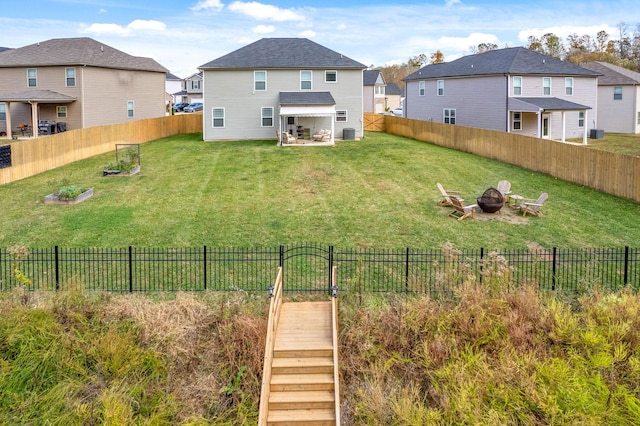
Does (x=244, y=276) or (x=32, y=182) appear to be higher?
(x=32, y=182)

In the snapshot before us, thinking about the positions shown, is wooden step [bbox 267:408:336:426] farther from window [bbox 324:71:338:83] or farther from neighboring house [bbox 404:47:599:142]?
window [bbox 324:71:338:83]

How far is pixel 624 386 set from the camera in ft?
35.6

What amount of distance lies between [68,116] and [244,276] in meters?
32.4

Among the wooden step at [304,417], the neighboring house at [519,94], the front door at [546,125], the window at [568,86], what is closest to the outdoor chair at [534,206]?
the wooden step at [304,417]

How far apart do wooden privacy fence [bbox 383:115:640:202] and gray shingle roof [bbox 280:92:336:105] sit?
7.20 meters

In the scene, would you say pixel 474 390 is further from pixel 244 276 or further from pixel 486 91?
pixel 486 91

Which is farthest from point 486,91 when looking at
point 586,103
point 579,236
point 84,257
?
point 84,257

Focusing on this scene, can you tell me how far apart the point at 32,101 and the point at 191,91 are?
164 feet

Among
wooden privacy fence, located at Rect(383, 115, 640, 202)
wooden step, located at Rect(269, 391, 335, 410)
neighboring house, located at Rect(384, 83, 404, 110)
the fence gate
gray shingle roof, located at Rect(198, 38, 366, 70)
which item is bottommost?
wooden step, located at Rect(269, 391, 335, 410)

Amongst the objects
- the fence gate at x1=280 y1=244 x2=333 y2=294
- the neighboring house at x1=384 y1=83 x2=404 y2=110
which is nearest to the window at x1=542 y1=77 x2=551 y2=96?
the fence gate at x1=280 y1=244 x2=333 y2=294

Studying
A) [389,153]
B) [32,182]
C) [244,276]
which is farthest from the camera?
[389,153]

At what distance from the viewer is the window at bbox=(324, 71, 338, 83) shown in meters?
38.8

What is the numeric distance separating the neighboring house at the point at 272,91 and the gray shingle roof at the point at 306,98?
66 mm

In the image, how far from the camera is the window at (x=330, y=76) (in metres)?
38.8
